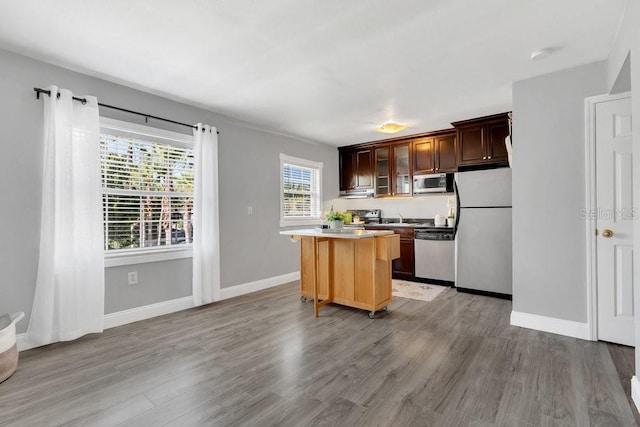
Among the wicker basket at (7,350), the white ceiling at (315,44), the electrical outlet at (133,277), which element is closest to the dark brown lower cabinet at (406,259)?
the white ceiling at (315,44)

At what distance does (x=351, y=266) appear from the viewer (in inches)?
138

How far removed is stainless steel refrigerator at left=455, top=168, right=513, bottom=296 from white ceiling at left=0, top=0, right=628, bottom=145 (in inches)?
42.8

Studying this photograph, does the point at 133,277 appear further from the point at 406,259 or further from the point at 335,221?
the point at 406,259

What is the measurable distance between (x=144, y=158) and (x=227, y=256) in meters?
1.58

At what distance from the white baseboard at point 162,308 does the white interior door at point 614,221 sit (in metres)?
3.84

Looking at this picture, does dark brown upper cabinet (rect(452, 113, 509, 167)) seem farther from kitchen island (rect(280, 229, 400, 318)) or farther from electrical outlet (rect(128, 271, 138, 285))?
electrical outlet (rect(128, 271, 138, 285))

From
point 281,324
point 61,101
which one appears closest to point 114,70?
point 61,101

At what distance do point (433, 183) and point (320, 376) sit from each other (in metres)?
3.78

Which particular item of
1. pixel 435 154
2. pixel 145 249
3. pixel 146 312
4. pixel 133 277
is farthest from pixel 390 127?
pixel 146 312

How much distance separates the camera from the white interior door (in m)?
2.51

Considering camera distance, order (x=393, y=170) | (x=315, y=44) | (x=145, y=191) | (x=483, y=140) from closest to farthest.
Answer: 1. (x=315, y=44)
2. (x=145, y=191)
3. (x=483, y=140)
4. (x=393, y=170)

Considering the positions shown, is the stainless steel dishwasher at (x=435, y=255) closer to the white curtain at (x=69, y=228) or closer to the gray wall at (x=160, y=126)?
the gray wall at (x=160, y=126)

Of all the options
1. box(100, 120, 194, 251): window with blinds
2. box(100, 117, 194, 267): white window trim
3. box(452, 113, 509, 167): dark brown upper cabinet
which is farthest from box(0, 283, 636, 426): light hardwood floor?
box(452, 113, 509, 167): dark brown upper cabinet

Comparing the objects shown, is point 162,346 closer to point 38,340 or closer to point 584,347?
point 38,340
